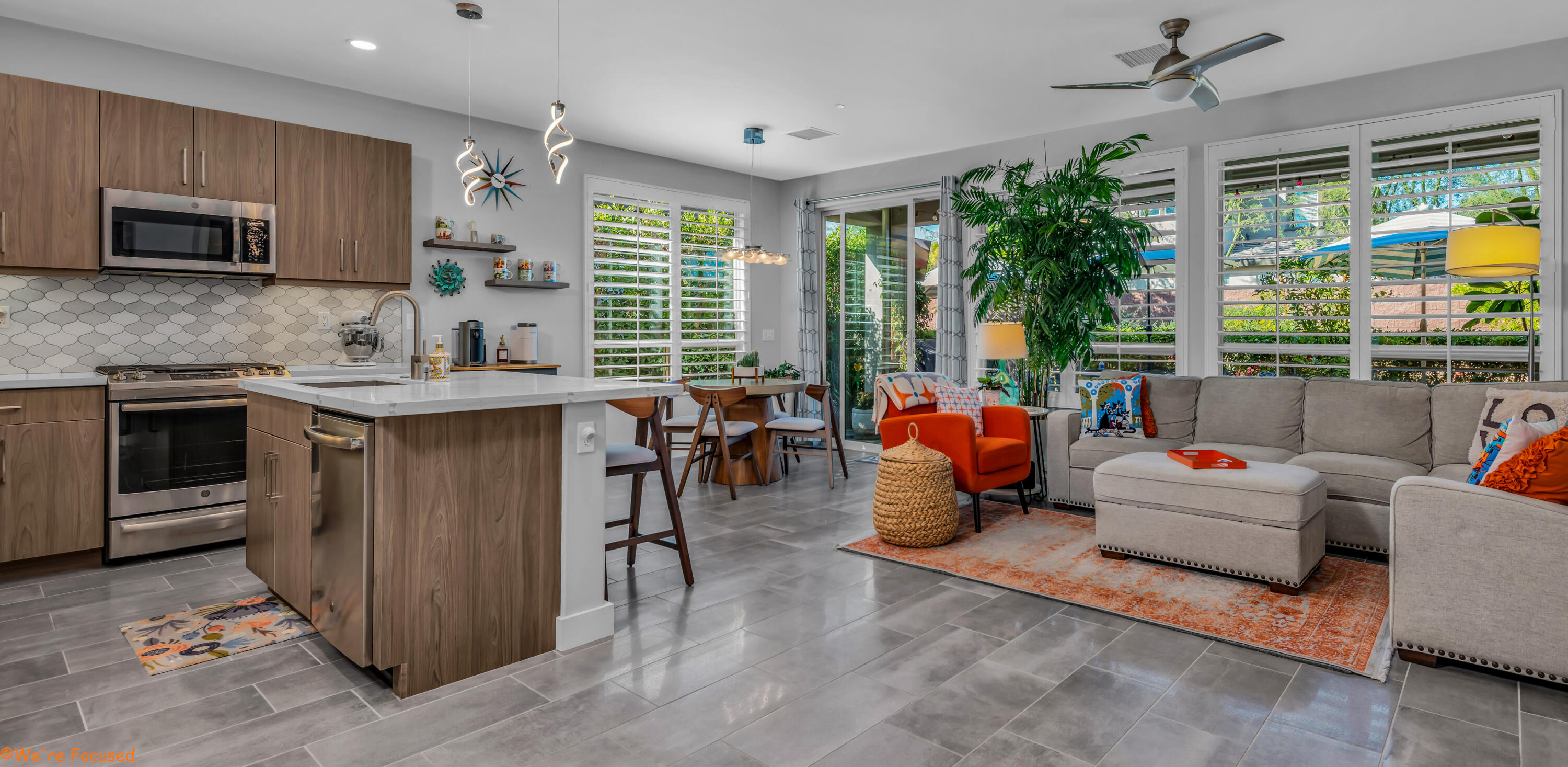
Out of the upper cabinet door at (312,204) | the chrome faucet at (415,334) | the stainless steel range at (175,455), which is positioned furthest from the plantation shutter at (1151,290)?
the stainless steel range at (175,455)

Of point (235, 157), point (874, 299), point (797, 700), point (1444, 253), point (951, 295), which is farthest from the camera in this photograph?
point (874, 299)

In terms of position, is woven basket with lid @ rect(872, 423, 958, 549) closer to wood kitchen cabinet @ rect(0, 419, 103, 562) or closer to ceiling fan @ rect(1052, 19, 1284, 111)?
ceiling fan @ rect(1052, 19, 1284, 111)

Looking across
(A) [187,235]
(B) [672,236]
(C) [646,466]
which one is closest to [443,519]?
(C) [646,466]

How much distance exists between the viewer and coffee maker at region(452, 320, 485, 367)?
5289mm

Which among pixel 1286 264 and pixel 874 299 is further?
pixel 874 299

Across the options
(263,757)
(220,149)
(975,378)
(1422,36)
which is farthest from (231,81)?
(1422,36)

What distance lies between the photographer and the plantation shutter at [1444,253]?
4258mm

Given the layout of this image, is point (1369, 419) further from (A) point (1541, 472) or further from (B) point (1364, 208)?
(A) point (1541, 472)

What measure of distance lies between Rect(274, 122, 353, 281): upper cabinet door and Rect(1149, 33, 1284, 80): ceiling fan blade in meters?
4.49

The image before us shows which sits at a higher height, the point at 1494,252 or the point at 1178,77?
the point at 1178,77

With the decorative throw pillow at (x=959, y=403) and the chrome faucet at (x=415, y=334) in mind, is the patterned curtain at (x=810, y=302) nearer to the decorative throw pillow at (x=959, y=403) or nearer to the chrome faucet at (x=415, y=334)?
the decorative throw pillow at (x=959, y=403)

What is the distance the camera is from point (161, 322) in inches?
168

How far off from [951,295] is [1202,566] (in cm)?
342

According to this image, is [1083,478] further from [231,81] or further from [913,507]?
[231,81]
